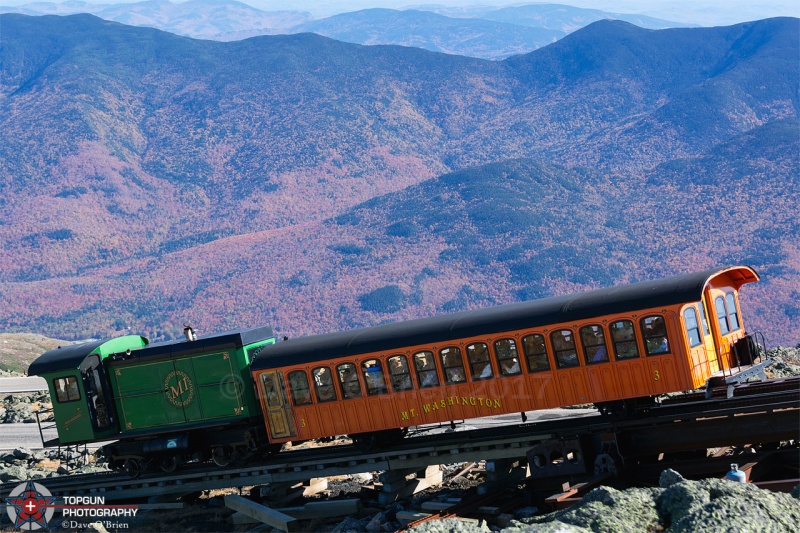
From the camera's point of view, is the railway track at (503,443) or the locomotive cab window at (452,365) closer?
the railway track at (503,443)

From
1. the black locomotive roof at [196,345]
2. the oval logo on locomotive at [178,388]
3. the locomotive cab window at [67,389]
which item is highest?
the black locomotive roof at [196,345]

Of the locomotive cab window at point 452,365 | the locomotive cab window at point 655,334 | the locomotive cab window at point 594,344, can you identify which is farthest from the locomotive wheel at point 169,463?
the locomotive cab window at point 655,334

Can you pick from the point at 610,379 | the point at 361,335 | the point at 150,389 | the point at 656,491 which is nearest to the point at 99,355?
the point at 150,389

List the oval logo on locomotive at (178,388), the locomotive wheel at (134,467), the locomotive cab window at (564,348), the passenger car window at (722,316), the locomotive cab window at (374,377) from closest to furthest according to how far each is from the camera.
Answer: the locomotive cab window at (564,348) < the passenger car window at (722,316) < the locomotive cab window at (374,377) < the oval logo on locomotive at (178,388) < the locomotive wheel at (134,467)

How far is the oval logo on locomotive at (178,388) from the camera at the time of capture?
2475cm

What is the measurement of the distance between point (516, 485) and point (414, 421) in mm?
2606

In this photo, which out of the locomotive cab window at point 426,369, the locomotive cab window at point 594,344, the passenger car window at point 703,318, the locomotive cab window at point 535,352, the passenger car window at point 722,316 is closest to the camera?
the passenger car window at point 703,318

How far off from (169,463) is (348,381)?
5374 millimetres

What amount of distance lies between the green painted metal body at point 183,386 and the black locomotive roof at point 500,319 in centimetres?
92

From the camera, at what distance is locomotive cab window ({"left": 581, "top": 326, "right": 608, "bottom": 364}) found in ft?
67.3

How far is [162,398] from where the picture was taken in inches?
987

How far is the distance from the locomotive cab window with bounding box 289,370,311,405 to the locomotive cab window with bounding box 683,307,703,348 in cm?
825

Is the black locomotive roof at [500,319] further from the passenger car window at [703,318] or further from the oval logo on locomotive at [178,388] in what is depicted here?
the oval logo on locomotive at [178,388]

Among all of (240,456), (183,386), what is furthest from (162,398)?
(240,456)
